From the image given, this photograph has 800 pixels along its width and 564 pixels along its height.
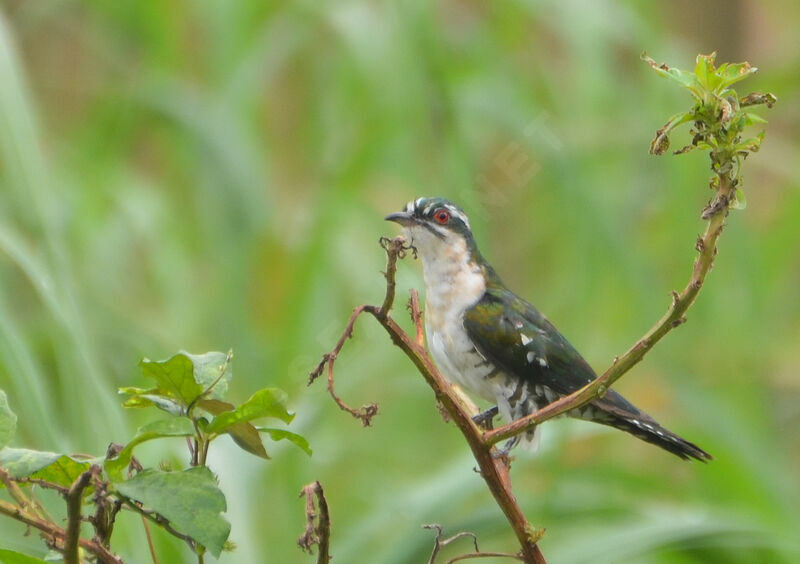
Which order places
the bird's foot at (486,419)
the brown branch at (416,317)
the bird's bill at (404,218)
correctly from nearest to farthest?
the brown branch at (416,317) < the bird's foot at (486,419) < the bird's bill at (404,218)

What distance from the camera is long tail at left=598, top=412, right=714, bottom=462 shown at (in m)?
1.81

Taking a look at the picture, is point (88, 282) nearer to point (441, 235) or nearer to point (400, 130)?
point (400, 130)

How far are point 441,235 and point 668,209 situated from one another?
205 centimetres

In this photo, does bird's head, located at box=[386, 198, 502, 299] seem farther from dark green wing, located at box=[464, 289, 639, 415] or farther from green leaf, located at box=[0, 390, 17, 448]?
green leaf, located at box=[0, 390, 17, 448]

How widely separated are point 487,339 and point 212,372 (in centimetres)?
133

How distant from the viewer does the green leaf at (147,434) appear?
2.99 ft

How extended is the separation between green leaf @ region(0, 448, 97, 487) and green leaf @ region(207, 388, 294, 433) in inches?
4.0

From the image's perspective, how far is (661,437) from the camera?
188 cm

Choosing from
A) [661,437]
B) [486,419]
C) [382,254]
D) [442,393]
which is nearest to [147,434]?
[442,393]

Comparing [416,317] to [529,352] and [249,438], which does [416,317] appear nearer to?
[249,438]

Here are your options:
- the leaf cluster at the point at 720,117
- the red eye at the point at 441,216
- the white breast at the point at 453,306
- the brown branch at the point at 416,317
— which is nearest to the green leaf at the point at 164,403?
the brown branch at the point at 416,317

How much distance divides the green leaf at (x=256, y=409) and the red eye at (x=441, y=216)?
1459mm

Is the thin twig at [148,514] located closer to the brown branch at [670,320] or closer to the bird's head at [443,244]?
the brown branch at [670,320]

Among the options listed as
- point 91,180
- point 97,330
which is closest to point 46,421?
point 97,330
